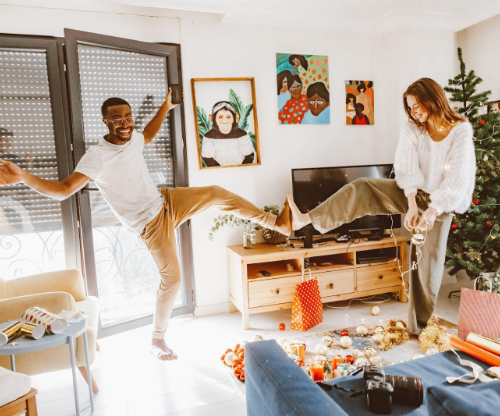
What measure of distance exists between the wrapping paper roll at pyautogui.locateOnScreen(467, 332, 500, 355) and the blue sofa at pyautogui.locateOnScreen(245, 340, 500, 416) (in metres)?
0.12

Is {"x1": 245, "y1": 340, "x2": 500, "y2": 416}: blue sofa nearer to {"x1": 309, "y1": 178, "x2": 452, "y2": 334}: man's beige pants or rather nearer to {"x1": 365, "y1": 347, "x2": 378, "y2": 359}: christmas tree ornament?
{"x1": 365, "y1": 347, "x2": 378, "y2": 359}: christmas tree ornament

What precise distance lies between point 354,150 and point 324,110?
1.76 ft

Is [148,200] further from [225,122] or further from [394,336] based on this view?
[394,336]

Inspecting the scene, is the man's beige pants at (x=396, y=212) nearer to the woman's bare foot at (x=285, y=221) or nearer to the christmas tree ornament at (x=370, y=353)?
the woman's bare foot at (x=285, y=221)

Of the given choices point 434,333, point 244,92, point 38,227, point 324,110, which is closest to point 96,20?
point 244,92

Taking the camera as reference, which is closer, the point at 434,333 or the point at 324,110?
the point at 434,333

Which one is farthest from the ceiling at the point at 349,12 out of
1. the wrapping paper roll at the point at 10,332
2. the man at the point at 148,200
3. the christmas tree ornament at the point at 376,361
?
Result: the christmas tree ornament at the point at 376,361

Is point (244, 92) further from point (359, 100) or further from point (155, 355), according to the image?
point (155, 355)

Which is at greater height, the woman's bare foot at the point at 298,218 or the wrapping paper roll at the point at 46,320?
the woman's bare foot at the point at 298,218

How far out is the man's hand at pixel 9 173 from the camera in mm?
2070

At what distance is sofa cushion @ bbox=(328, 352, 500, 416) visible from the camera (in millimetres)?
1120

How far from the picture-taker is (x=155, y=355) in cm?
271

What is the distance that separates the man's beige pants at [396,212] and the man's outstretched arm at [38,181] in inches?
57.2

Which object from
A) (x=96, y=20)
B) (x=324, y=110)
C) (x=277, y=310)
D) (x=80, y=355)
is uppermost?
(x=96, y=20)
